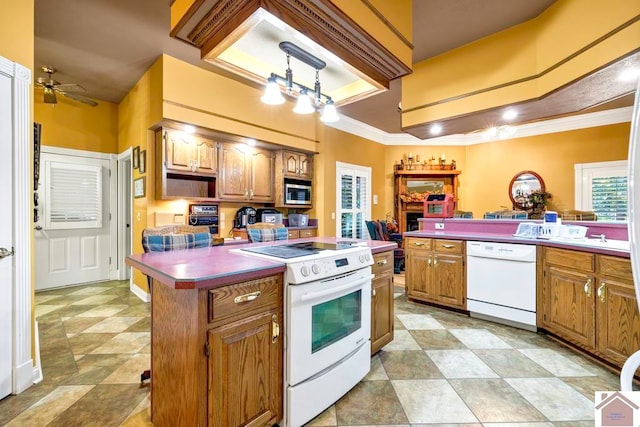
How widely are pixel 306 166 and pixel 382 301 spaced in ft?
10.3

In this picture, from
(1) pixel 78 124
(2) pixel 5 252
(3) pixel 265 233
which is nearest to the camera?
(2) pixel 5 252

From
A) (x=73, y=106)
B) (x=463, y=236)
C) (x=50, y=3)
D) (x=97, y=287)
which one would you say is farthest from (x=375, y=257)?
(x=73, y=106)

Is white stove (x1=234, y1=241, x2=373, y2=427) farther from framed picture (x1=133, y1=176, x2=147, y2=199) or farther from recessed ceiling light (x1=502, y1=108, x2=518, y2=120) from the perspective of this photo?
framed picture (x1=133, y1=176, x2=147, y2=199)

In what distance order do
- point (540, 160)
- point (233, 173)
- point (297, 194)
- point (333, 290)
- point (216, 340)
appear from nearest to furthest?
point (216, 340)
point (333, 290)
point (233, 173)
point (297, 194)
point (540, 160)

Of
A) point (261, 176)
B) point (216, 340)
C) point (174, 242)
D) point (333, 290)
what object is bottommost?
point (216, 340)

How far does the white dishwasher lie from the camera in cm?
277

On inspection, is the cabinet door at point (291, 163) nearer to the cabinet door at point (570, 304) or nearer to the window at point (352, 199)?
the window at point (352, 199)

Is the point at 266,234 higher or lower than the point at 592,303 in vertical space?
higher

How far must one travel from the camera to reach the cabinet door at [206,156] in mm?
3676

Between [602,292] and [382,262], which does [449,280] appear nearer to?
[602,292]

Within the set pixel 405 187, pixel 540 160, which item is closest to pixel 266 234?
pixel 405 187

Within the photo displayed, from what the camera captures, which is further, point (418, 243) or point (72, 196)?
point (72, 196)

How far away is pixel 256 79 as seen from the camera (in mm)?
→ 2418

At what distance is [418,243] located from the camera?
139 inches
